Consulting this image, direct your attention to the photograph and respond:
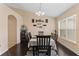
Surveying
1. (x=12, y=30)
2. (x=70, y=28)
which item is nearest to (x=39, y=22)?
(x=12, y=30)

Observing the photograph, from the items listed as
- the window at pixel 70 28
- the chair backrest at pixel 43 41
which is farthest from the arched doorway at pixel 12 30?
the chair backrest at pixel 43 41

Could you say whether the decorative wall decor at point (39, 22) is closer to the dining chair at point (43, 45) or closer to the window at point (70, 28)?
the window at point (70, 28)

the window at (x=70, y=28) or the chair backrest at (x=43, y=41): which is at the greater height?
the window at (x=70, y=28)

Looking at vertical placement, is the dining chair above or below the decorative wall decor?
below

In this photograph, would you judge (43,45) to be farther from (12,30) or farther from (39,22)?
(39,22)

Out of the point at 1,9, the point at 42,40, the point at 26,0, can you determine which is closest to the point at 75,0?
the point at 26,0

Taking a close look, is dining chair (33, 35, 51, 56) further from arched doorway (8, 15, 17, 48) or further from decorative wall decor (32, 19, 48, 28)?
decorative wall decor (32, 19, 48, 28)

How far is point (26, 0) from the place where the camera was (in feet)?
7.60

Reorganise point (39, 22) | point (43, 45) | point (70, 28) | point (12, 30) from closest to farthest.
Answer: point (43, 45) < point (70, 28) < point (12, 30) < point (39, 22)

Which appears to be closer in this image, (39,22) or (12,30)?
(12,30)

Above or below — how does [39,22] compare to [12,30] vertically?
above

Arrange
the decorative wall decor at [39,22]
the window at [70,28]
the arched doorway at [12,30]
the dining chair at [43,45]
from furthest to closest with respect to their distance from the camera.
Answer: the decorative wall decor at [39,22], the arched doorway at [12,30], the window at [70,28], the dining chair at [43,45]

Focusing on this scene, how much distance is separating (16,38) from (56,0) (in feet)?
21.8

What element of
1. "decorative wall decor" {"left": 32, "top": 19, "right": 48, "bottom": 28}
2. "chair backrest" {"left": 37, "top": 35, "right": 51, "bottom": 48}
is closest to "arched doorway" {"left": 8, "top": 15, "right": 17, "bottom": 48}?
"decorative wall decor" {"left": 32, "top": 19, "right": 48, "bottom": 28}
